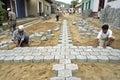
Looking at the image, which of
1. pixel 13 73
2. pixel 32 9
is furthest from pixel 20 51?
pixel 32 9

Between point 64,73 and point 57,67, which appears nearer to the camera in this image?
point 64,73

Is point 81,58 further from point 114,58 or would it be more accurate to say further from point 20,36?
point 20,36

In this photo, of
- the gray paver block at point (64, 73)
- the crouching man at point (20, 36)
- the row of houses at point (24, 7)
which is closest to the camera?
the gray paver block at point (64, 73)

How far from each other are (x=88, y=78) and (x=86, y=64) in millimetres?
629

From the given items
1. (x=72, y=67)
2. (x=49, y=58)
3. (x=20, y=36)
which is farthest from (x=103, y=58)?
(x=20, y=36)

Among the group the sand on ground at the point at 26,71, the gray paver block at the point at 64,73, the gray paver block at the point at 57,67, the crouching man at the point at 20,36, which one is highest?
the crouching man at the point at 20,36

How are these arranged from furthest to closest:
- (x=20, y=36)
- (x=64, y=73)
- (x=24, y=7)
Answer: (x=24, y=7) → (x=20, y=36) → (x=64, y=73)

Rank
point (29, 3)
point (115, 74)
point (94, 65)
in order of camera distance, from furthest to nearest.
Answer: point (29, 3)
point (94, 65)
point (115, 74)

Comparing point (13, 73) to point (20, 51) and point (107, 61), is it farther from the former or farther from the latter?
point (107, 61)

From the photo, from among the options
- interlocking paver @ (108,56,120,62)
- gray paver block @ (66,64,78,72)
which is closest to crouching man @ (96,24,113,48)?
interlocking paver @ (108,56,120,62)

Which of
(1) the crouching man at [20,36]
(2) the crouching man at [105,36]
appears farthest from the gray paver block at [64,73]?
(1) the crouching man at [20,36]

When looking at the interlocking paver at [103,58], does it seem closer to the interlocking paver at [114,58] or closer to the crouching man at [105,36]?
the interlocking paver at [114,58]

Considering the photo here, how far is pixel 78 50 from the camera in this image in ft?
12.7

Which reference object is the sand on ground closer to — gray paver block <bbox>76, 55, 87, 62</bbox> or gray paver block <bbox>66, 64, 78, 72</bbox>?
gray paver block <bbox>66, 64, 78, 72</bbox>
